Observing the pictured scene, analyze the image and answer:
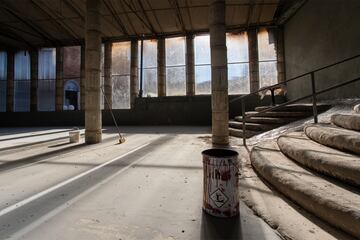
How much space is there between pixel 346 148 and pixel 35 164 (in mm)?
5115

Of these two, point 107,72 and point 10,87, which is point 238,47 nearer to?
point 107,72

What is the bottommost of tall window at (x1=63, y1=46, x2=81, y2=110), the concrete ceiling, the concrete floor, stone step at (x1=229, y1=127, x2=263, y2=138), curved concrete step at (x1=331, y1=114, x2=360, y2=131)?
the concrete floor

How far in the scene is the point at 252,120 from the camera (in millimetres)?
7266

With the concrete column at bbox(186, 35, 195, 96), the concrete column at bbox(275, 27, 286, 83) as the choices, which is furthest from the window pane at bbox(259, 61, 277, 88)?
the concrete column at bbox(186, 35, 195, 96)

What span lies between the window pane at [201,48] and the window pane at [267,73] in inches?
133

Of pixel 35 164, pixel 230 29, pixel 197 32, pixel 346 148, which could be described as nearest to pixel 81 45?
pixel 197 32

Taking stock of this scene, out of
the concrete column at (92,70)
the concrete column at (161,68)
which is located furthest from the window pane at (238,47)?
the concrete column at (92,70)

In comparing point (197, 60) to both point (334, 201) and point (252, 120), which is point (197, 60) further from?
point (334, 201)

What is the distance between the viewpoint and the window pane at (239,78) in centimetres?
1389

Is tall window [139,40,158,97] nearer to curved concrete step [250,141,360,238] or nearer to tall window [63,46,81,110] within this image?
tall window [63,46,81,110]

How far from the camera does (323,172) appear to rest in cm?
255

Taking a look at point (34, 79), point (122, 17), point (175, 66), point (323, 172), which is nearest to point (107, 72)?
point (122, 17)

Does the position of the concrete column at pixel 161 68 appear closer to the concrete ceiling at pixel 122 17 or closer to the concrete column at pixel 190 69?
the concrete ceiling at pixel 122 17

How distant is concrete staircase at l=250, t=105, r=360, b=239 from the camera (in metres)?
1.82
